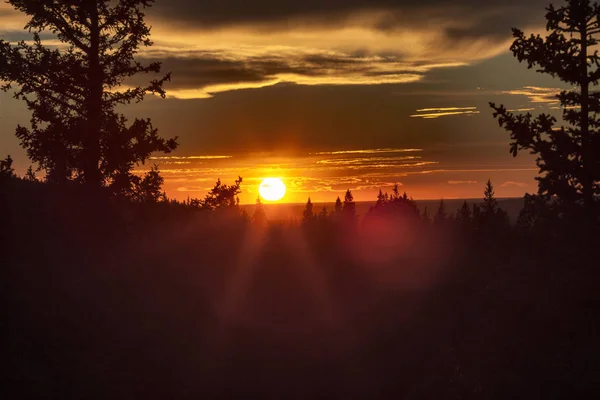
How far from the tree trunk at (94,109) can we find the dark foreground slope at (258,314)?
1149 millimetres

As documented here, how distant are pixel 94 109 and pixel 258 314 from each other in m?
9.49

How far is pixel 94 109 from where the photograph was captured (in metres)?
22.5

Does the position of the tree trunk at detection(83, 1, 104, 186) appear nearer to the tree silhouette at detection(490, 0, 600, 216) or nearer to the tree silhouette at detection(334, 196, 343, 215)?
the tree silhouette at detection(490, 0, 600, 216)

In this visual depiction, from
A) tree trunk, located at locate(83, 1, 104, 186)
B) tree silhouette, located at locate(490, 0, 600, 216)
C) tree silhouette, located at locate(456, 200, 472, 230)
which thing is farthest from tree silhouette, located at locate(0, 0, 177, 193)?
tree silhouette, located at locate(456, 200, 472, 230)

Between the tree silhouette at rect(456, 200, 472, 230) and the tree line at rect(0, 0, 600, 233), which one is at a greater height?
the tree line at rect(0, 0, 600, 233)

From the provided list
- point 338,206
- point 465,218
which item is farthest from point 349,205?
point 465,218

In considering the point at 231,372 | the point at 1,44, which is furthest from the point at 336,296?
the point at 1,44

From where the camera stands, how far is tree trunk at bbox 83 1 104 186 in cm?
2217

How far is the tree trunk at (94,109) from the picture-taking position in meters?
22.2

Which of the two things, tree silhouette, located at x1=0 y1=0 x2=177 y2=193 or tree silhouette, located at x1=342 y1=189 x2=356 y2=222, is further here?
tree silhouette, located at x1=342 y1=189 x2=356 y2=222

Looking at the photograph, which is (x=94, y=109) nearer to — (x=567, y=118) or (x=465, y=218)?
(x=567, y=118)

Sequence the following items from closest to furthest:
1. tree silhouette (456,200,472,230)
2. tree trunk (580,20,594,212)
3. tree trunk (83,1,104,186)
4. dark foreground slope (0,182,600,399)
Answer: dark foreground slope (0,182,600,399) < tree trunk (580,20,594,212) < tree trunk (83,1,104,186) < tree silhouette (456,200,472,230)

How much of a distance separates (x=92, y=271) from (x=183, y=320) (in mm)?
3192

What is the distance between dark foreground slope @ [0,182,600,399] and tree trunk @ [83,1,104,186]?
1149 mm
